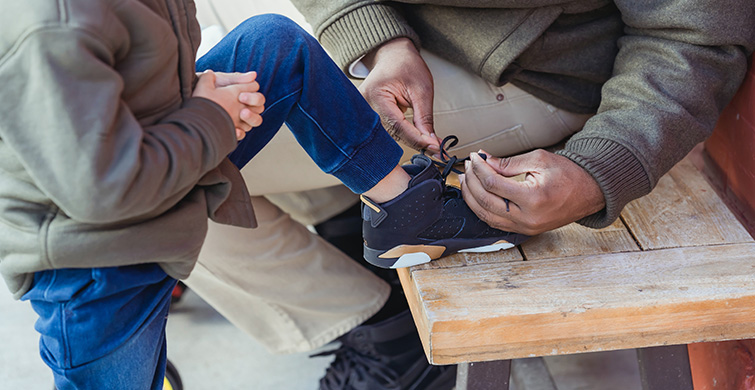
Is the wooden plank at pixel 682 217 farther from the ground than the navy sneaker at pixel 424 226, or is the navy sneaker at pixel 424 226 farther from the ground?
the navy sneaker at pixel 424 226

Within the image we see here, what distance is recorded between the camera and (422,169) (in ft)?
3.45

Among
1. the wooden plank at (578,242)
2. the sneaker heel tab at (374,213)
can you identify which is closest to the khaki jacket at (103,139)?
the sneaker heel tab at (374,213)

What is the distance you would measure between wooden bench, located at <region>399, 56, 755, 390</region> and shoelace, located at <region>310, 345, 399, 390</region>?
1.23 ft

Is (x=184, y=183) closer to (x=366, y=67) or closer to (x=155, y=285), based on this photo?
(x=155, y=285)

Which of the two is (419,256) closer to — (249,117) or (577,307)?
(577,307)

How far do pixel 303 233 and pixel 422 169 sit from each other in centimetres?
52

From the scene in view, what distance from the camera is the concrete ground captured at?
1542 mm

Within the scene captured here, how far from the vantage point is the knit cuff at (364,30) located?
1.20 meters

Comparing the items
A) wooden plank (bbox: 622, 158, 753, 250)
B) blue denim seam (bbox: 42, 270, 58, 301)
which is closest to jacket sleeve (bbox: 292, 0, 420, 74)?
wooden plank (bbox: 622, 158, 753, 250)

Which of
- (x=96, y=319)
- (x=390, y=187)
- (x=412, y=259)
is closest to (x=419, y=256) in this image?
(x=412, y=259)

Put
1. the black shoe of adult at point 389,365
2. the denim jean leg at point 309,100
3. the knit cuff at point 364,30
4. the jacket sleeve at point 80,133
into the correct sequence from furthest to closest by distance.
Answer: the black shoe of adult at point 389,365, the knit cuff at point 364,30, the denim jean leg at point 309,100, the jacket sleeve at point 80,133

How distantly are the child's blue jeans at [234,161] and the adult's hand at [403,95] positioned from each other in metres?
0.14

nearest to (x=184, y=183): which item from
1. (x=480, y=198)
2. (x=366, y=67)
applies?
(x=480, y=198)

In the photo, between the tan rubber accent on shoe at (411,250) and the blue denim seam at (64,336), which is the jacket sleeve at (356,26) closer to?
the tan rubber accent on shoe at (411,250)
